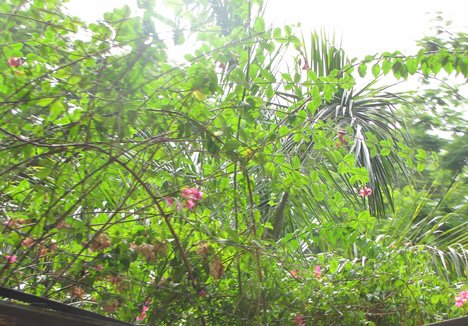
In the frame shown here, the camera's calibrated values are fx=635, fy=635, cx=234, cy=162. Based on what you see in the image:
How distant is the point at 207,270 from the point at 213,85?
628mm

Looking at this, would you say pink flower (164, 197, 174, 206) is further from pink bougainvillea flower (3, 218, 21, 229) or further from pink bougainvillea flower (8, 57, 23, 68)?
pink bougainvillea flower (8, 57, 23, 68)

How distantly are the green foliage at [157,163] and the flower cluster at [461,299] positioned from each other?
0.77 m

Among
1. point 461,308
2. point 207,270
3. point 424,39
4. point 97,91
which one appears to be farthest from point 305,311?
point 424,39

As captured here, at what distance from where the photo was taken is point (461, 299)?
3.03 meters

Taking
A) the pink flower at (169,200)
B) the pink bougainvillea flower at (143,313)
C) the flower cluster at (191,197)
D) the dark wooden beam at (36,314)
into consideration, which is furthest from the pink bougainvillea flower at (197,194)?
the dark wooden beam at (36,314)

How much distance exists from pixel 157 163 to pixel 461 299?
1.79 meters

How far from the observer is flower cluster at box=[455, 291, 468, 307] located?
301 centimetres

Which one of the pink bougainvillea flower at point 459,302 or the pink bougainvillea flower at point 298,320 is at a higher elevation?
the pink bougainvillea flower at point 459,302

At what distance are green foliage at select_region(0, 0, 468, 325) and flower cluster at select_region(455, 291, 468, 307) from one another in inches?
30.5

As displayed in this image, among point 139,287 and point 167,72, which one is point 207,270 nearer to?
point 139,287

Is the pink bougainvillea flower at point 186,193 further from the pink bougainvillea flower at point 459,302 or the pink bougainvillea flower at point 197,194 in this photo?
the pink bougainvillea flower at point 459,302

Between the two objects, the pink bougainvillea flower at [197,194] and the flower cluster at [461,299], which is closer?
the pink bougainvillea flower at [197,194]

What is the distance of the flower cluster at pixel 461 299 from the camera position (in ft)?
9.88

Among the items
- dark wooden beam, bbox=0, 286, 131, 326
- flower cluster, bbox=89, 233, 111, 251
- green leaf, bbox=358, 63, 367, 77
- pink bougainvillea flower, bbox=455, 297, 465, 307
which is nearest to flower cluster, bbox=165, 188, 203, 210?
flower cluster, bbox=89, 233, 111, 251
